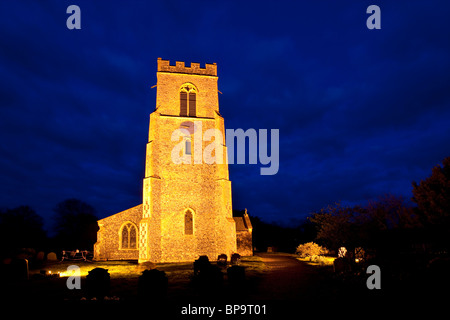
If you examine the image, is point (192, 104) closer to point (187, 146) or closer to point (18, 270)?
point (187, 146)

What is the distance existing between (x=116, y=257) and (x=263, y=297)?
19135mm

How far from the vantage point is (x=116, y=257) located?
2469 centimetres

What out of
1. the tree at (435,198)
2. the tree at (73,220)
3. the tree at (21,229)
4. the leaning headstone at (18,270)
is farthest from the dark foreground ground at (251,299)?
the tree at (73,220)

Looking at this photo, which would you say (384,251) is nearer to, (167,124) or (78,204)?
(167,124)

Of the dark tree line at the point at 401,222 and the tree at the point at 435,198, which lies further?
the tree at the point at 435,198

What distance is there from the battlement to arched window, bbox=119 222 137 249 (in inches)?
549

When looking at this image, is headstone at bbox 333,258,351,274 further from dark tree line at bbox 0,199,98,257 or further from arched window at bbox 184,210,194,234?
dark tree line at bbox 0,199,98,257

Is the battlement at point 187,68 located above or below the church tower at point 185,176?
above

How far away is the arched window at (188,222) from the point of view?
22703 mm

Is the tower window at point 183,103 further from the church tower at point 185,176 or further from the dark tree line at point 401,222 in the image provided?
the dark tree line at point 401,222

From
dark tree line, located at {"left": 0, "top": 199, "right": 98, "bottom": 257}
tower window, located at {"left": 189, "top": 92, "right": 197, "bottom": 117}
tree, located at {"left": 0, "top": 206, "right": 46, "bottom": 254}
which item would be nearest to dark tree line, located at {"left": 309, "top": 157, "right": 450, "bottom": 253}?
tower window, located at {"left": 189, "top": 92, "right": 197, "bottom": 117}

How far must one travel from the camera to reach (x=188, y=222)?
75.1ft
